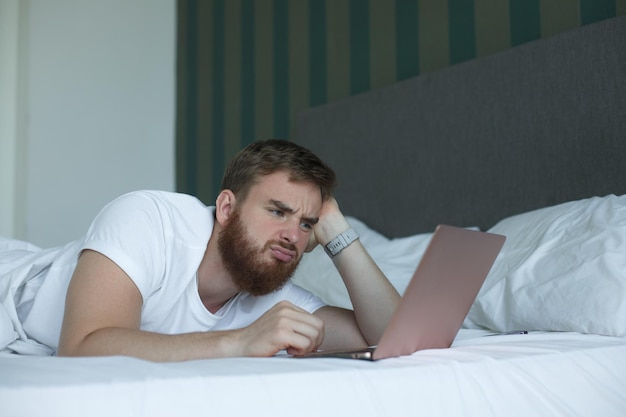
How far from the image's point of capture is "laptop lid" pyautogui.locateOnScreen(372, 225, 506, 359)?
1.09m

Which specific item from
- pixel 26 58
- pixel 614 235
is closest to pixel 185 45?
pixel 26 58

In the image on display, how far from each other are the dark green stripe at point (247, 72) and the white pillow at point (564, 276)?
211cm

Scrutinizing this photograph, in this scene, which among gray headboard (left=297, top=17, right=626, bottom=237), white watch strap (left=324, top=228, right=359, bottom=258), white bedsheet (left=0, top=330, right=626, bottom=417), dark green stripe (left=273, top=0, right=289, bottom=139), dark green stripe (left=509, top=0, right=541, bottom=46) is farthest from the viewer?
dark green stripe (left=273, top=0, right=289, bottom=139)

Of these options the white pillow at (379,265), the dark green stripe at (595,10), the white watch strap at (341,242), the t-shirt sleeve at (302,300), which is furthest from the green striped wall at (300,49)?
the t-shirt sleeve at (302,300)

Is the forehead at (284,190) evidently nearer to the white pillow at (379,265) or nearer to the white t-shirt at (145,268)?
the white t-shirt at (145,268)

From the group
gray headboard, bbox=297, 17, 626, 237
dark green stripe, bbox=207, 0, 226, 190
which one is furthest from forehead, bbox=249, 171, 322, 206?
dark green stripe, bbox=207, 0, 226, 190

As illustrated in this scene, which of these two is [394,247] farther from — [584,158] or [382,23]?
[382,23]

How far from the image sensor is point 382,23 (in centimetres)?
300

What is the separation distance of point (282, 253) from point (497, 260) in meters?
0.61

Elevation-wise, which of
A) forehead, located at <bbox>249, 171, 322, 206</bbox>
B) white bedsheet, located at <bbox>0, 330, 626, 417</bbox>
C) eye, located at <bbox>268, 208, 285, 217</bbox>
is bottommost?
white bedsheet, located at <bbox>0, 330, 626, 417</bbox>

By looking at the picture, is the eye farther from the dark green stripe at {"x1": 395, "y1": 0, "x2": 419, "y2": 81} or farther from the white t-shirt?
the dark green stripe at {"x1": 395, "y1": 0, "x2": 419, "y2": 81}

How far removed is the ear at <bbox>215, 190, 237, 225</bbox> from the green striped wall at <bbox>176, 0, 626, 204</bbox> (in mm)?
1297

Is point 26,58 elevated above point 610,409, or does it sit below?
above

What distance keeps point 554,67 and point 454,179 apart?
51cm
